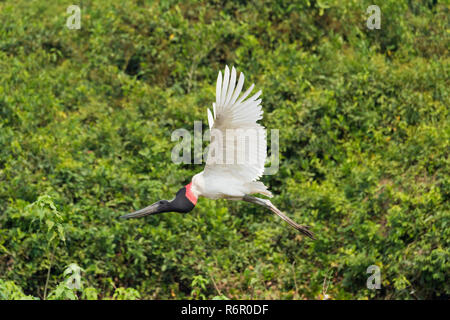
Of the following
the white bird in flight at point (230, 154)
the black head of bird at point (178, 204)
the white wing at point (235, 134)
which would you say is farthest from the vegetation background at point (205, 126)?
the white wing at point (235, 134)

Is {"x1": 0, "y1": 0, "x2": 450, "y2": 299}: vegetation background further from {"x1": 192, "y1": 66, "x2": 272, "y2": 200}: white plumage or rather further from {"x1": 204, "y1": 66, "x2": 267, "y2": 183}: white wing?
{"x1": 204, "y1": 66, "x2": 267, "y2": 183}: white wing

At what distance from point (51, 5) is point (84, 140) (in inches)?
153

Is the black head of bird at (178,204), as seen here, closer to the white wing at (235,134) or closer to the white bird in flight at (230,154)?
the white bird in flight at (230,154)

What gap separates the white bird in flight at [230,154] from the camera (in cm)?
658

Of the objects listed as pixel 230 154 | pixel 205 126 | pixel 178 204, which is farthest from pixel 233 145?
pixel 205 126

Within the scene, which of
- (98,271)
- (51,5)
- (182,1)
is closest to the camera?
(98,271)

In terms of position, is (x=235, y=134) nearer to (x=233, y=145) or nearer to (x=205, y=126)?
(x=233, y=145)

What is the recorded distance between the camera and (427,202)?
28.7ft

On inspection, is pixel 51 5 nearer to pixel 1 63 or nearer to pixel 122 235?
pixel 1 63

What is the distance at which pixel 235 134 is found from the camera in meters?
6.75

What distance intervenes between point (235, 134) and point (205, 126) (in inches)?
148

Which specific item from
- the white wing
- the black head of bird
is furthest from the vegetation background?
the white wing
